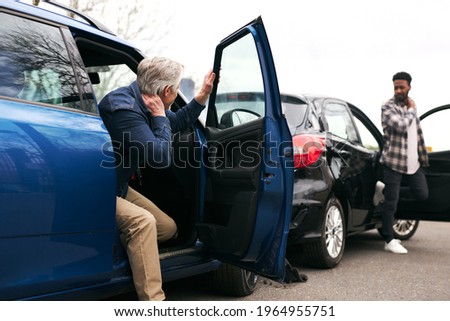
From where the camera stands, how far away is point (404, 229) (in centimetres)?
645

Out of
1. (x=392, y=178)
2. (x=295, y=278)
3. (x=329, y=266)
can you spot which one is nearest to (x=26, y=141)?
(x=295, y=278)

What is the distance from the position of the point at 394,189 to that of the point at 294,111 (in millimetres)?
1618

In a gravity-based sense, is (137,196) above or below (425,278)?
above

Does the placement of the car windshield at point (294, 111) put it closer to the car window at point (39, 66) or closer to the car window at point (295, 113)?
the car window at point (295, 113)

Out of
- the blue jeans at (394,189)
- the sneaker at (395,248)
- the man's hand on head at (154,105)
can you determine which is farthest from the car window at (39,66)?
the sneaker at (395,248)

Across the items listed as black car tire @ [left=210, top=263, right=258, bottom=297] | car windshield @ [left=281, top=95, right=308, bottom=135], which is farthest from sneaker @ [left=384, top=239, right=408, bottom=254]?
black car tire @ [left=210, top=263, right=258, bottom=297]

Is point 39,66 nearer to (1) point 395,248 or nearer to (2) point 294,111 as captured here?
(2) point 294,111

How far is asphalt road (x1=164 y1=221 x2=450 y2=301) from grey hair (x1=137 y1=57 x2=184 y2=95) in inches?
61.4

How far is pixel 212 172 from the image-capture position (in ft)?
10.6

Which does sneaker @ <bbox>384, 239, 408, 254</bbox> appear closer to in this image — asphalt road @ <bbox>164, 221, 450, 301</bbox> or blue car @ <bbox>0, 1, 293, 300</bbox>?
asphalt road @ <bbox>164, 221, 450, 301</bbox>

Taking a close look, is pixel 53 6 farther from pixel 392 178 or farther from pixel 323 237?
pixel 392 178

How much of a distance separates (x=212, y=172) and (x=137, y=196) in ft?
1.66

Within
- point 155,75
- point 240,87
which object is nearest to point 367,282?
point 240,87

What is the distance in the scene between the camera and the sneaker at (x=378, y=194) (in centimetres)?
534
